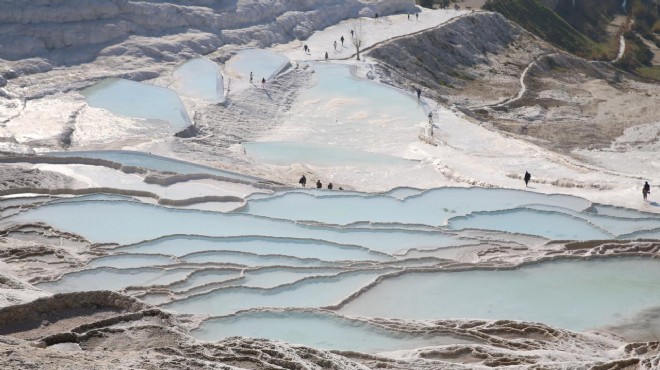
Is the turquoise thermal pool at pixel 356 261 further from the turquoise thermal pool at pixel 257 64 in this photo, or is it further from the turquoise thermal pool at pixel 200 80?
the turquoise thermal pool at pixel 257 64

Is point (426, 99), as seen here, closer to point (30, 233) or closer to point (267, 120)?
point (267, 120)

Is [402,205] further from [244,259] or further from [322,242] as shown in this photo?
[244,259]

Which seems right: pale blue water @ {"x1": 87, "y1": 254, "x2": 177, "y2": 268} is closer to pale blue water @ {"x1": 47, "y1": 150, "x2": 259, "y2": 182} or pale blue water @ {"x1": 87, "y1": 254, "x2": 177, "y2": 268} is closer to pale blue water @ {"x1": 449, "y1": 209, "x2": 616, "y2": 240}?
pale blue water @ {"x1": 449, "y1": 209, "x2": 616, "y2": 240}

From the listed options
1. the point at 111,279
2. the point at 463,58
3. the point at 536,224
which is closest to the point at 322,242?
the point at 111,279

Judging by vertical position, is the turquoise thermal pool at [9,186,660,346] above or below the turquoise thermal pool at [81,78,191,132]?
below

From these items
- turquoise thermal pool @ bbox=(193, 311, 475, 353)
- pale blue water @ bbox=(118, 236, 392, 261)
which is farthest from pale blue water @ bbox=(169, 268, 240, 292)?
turquoise thermal pool @ bbox=(193, 311, 475, 353)

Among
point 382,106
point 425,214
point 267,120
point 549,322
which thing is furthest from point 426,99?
point 549,322

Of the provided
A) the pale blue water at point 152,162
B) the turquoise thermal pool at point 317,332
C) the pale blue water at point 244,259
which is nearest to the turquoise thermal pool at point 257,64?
the pale blue water at point 152,162
